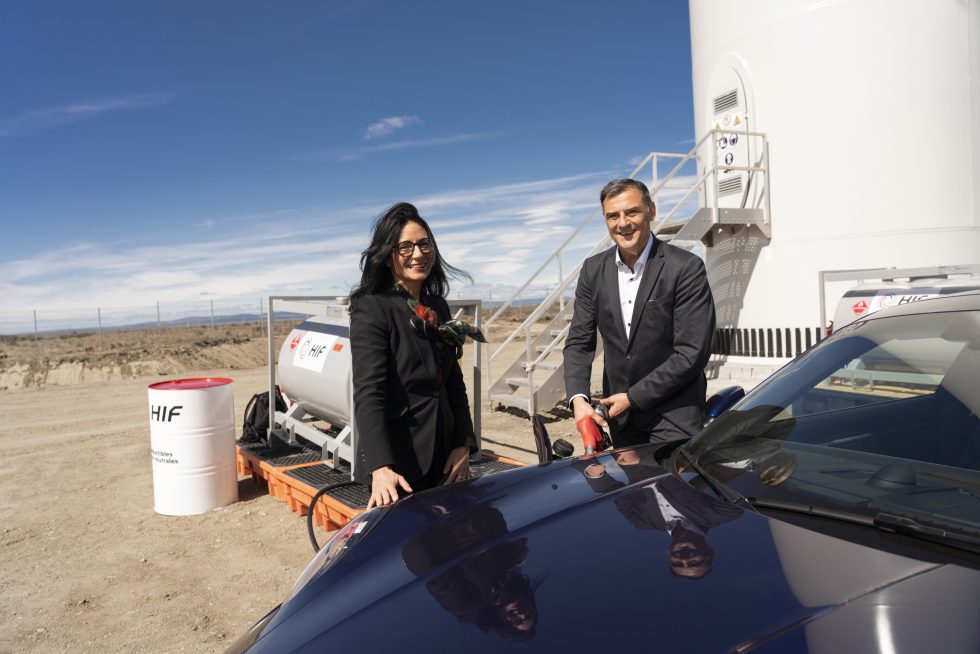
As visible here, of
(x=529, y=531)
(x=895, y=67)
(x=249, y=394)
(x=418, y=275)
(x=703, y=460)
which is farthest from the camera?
(x=249, y=394)

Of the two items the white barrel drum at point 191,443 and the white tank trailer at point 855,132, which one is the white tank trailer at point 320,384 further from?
the white tank trailer at point 855,132

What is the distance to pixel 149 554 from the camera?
5078 millimetres

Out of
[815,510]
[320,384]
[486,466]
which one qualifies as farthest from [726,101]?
[815,510]

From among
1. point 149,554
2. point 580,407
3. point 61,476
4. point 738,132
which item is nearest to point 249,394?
point 61,476

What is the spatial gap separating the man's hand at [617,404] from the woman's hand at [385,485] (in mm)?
1074

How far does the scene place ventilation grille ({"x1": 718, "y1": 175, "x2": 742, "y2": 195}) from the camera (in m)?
11.2

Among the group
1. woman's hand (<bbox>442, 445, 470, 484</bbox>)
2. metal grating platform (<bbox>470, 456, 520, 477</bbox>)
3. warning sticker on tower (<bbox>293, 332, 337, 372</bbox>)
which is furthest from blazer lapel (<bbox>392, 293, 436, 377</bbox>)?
warning sticker on tower (<bbox>293, 332, 337, 372</bbox>)

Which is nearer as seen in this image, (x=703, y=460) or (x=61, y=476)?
(x=703, y=460)

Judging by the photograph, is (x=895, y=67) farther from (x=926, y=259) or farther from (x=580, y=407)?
(x=580, y=407)

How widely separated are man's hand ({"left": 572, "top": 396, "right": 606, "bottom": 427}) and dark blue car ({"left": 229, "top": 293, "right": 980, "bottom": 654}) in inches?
22.2

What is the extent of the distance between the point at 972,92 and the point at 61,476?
1283 centimetres

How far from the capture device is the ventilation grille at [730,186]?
11.2 m

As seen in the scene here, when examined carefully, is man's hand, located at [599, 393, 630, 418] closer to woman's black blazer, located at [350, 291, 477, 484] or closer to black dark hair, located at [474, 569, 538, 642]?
woman's black blazer, located at [350, 291, 477, 484]

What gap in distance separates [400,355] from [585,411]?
3.13 feet
